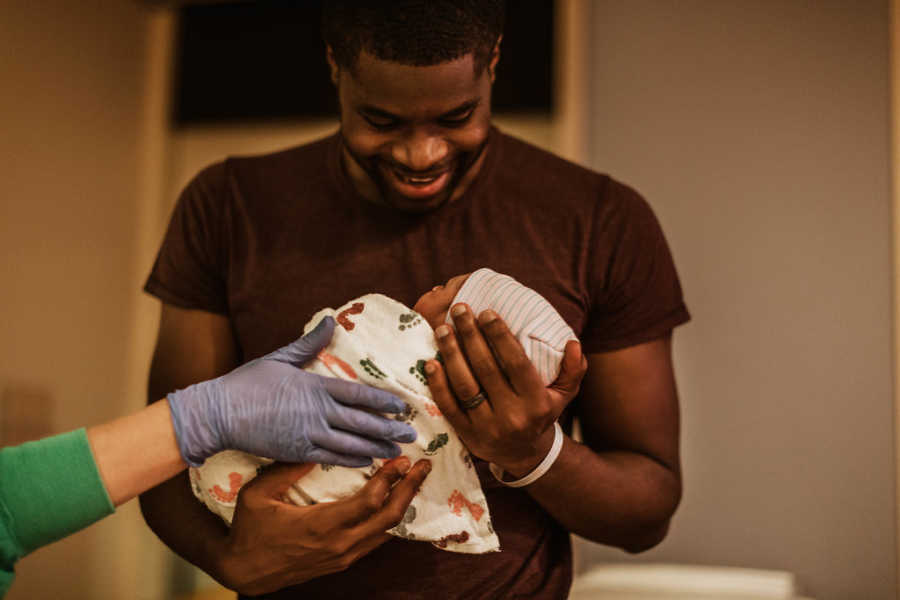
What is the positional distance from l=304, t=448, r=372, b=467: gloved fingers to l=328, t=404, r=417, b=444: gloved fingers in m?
0.03

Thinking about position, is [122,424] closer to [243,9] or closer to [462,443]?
[462,443]

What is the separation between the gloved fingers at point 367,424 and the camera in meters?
0.92

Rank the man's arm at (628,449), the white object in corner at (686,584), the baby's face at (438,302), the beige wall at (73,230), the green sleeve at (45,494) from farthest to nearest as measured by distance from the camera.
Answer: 1. the beige wall at (73,230)
2. the white object in corner at (686,584)
3. the man's arm at (628,449)
4. the baby's face at (438,302)
5. the green sleeve at (45,494)

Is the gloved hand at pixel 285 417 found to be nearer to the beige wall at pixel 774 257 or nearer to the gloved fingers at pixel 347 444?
the gloved fingers at pixel 347 444

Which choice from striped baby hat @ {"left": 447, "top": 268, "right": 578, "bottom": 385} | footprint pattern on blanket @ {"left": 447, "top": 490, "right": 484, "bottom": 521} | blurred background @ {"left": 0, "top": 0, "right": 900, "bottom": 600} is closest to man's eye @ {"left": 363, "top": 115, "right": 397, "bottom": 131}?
striped baby hat @ {"left": 447, "top": 268, "right": 578, "bottom": 385}

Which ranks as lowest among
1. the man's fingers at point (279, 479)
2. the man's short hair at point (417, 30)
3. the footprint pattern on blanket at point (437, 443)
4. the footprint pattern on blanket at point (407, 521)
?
the footprint pattern on blanket at point (407, 521)

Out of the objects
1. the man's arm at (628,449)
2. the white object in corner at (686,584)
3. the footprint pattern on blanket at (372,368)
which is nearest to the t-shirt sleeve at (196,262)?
the footprint pattern on blanket at (372,368)

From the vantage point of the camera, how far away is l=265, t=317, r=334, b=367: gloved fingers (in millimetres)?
950

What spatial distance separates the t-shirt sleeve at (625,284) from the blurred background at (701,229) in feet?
2.35

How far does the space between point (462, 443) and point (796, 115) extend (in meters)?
1.26

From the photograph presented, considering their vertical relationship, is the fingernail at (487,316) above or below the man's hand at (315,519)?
above

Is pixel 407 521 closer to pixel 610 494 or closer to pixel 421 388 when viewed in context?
pixel 421 388

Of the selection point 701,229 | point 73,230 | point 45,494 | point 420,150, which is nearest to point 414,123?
point 420,150

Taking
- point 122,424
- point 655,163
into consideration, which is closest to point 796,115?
point 655,163
